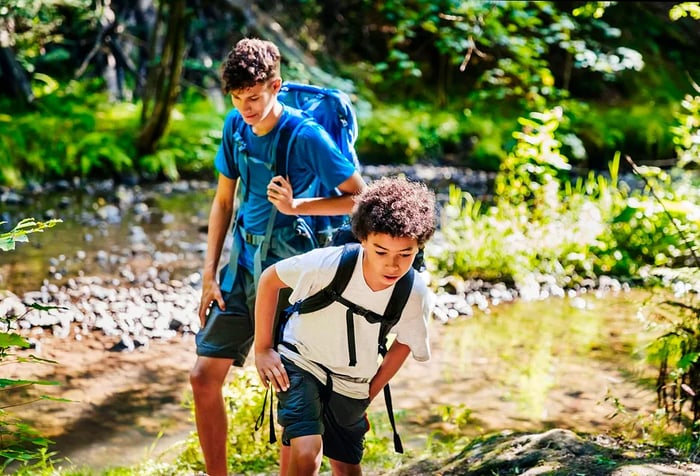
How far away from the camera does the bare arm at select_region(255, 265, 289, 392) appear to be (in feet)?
9.35

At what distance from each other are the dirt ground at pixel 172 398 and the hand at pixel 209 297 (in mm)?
1263

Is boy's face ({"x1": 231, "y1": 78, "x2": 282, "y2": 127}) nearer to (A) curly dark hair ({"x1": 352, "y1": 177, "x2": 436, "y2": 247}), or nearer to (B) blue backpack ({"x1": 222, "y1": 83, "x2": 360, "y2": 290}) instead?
(B) blue backpack ({"x1": 222, "y1": 83, "x2": 360, "y2": 290})

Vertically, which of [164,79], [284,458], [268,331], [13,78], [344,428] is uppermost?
[268,331]

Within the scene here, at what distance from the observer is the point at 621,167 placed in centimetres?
1496

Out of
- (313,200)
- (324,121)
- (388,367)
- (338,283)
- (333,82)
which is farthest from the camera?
(333,82)

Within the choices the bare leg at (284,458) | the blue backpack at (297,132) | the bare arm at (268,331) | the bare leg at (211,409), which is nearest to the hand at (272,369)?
the bare arm at (268,331)

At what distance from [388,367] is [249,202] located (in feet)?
3.12

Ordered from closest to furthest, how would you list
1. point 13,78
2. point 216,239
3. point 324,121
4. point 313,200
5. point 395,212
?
point 395,212 < point 313,200 < point 324,121 < point 216,239 < point 13,78

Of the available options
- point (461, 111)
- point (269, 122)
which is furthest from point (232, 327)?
point (461, 111)

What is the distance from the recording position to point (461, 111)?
51.1 feet

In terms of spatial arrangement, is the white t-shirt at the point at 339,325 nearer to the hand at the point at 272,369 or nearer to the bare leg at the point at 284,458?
the hand at the point at 272,369

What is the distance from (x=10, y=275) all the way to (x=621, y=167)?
11.4 metres

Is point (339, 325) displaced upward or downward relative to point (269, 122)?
downward

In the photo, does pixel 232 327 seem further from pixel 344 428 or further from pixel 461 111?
pixel 461 111
